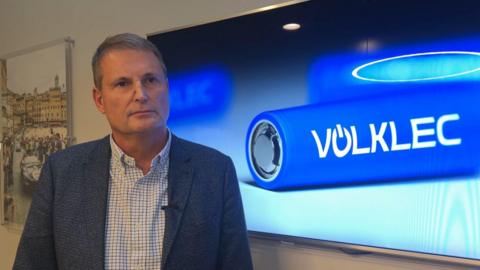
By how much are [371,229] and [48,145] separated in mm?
1993

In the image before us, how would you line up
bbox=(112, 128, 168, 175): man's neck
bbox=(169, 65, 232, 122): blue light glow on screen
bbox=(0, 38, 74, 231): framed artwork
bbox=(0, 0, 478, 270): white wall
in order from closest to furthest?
1. bbox=(112, 128, 168, 175): man's neck
2. bbox=(0, 0, 478, 270): white wall
3. bbox=(169, 65, 232, 122): blue light glow on screen
4. bbox=(0, 38, 74, 231): framed artwork

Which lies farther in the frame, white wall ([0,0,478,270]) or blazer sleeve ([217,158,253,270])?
white wall ([0,0,478,270])

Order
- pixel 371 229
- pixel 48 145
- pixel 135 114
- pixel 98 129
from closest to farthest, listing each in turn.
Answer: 1. pixel 135 114
2. pixel 371 229
3. pixel 98 129
4. pixel 48 145

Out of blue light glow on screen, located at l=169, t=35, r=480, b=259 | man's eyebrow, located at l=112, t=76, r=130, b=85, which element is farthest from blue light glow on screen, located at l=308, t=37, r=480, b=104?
man's eyebrow, located at l=112, t=76, r=130, b=85

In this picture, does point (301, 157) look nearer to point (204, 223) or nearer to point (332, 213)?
point (332, 213)

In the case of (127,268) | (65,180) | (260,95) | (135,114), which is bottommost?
Answer: (127,268)

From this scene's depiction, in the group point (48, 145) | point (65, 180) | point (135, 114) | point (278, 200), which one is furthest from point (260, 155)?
point (48, 145)

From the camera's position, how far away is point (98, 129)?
2508 mm

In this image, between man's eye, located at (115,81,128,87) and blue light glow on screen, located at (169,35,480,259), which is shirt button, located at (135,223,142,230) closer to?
man's eye, located at (115,81,128,87)

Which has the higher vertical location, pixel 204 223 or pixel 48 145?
pixel 48 145

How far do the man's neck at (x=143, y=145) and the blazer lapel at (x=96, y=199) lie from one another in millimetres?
70

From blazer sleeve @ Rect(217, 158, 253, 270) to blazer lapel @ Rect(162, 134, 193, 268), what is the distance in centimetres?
12

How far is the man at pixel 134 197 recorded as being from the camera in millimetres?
1272

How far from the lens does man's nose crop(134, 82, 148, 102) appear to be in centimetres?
126
